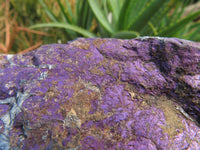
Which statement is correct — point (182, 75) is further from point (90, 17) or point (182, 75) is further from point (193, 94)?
point (90, 17)

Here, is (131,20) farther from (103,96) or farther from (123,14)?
(103,96)

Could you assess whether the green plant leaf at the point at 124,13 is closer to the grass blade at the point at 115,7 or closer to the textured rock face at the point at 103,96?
the grass blade at the point at 115,7

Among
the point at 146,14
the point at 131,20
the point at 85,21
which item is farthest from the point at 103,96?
the point at 85,21

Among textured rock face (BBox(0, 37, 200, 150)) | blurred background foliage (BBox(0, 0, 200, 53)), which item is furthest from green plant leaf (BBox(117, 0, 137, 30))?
textured rock face (BBox(0, 37, 200, 150))

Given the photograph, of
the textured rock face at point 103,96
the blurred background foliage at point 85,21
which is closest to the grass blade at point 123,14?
the blurred background foliage at point 85,21

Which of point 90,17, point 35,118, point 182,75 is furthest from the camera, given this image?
point 90,17

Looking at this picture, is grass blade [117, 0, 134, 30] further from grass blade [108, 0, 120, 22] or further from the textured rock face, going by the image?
the textured rock face

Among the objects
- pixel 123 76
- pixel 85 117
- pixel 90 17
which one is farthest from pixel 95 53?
pixel 90 17
